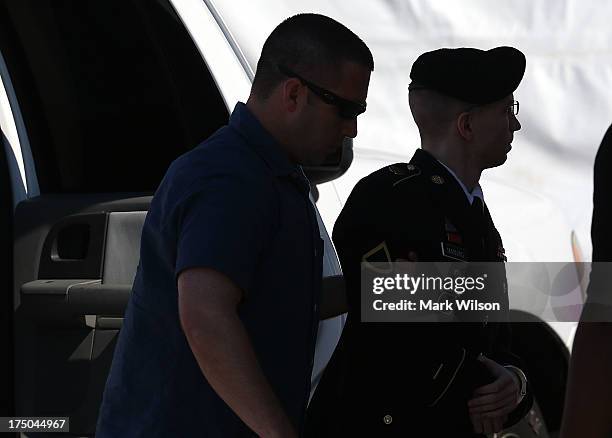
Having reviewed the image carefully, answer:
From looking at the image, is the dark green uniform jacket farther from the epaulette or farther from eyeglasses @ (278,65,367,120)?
eyeglasses @ (278,65,367,120)

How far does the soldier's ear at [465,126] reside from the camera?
2869mm

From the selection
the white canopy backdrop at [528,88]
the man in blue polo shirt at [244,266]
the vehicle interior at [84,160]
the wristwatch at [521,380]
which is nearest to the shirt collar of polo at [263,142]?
the man in blue polo shirt at [244,266]

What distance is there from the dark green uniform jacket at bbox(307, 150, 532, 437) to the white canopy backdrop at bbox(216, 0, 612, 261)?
4.27ft

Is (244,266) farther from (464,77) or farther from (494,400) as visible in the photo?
(464,77)

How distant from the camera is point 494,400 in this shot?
Answer: 2.70 meters

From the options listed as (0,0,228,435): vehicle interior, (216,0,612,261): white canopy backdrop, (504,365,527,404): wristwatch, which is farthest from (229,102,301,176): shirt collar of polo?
(216,0,612,261): white canopy backdrop

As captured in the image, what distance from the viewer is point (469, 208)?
8.98ft

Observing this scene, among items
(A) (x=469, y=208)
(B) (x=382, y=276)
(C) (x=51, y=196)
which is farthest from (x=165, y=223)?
(C) (x=51, y=196)

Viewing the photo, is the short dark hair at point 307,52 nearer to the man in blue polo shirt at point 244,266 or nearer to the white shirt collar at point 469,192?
the man in blue polo shirt at point 244,266

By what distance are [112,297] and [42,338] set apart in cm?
25

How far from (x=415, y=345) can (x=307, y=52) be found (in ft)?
2.32

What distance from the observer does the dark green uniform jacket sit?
2600 mm

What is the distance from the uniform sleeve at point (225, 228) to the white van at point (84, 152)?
3.07 feet

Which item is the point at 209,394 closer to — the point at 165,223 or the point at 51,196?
the point at 165,223
